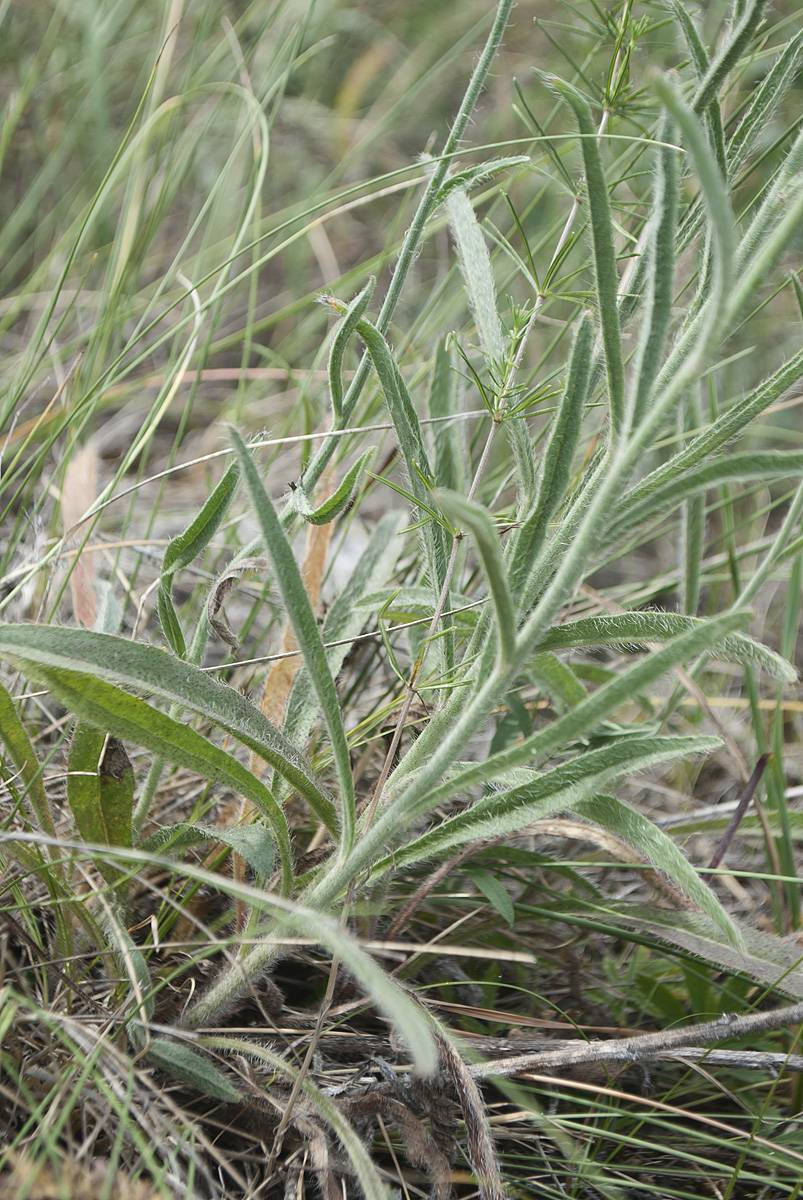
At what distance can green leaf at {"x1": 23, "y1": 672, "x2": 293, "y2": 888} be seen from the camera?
2.57 feet

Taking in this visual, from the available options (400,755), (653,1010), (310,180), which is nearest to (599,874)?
(653,1010)

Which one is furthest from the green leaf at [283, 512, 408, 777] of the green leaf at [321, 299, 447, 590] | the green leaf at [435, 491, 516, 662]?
the green leaf at [435, 491, 516, 662]

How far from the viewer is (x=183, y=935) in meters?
1.00

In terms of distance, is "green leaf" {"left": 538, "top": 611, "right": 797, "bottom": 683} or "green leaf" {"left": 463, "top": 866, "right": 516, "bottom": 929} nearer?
"green leaf" {"left": 538, "top": 611, "right": 797, "bottom": 683}

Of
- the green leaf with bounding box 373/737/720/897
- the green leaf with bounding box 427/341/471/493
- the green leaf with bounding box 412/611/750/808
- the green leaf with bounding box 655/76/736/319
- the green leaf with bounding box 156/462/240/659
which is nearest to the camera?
the green leaf with bounding box 655/76/736/319

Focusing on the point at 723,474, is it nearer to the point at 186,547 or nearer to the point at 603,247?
the point at 603,247

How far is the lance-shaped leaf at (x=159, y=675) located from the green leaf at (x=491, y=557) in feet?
0.82

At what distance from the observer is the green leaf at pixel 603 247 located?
0.69 meters

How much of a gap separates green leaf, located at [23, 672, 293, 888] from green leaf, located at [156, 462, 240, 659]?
0.12 m

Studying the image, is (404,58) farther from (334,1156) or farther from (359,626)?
(334,1156)

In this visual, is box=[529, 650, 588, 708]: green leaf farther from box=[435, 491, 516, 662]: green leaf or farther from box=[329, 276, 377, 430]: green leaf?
box=[329, 276, 377, 430]: green leaf

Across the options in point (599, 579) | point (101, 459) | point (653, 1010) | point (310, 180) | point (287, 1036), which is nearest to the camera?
point (287, 1036)

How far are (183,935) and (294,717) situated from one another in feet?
0.84

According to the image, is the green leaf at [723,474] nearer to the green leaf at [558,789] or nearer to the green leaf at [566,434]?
the green leaf at [566,434]
